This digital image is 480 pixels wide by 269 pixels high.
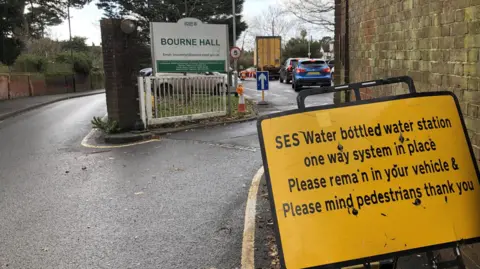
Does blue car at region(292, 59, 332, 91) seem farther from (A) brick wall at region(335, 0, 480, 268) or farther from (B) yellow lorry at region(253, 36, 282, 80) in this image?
(A) brick wall at region(335, 0, 480, 268)

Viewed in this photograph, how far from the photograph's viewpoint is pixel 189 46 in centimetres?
1210

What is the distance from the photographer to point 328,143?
2.53m

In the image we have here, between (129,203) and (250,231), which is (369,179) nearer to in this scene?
(250,231)

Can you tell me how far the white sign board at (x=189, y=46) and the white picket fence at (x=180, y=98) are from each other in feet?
1.42

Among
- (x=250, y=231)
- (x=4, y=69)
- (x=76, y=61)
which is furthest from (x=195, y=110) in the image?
(x=76, y=61)

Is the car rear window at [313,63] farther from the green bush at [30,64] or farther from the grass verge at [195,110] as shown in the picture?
the green bush at [30,64]

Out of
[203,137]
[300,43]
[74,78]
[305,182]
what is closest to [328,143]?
[305,182]

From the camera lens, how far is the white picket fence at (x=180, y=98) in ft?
36.1

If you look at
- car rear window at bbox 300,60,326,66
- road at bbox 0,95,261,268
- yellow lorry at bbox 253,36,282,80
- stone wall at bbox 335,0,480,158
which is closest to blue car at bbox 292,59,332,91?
car rear window at bbox 300,60,326,66

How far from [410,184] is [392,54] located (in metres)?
2.19

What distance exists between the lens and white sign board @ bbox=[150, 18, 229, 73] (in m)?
11.6

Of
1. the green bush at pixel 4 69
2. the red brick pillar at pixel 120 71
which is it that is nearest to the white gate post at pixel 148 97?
the red brick pillar at pixel 120 71

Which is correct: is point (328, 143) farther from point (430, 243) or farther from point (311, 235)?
point (430, 243)

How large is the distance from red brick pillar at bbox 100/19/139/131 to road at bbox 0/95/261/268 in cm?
136
